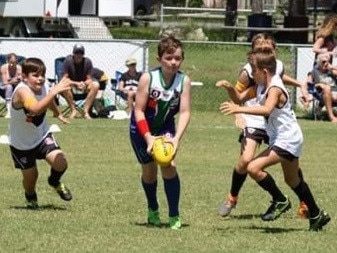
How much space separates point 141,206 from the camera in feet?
35.9

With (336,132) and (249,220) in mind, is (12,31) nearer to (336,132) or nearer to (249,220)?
(336,132)

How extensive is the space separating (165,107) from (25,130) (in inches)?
73.0

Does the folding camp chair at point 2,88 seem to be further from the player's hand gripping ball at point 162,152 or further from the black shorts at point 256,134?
the player's hand gripping ball at point 162,152

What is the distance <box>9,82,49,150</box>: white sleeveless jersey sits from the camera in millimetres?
10555

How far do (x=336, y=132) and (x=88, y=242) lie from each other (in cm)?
1095

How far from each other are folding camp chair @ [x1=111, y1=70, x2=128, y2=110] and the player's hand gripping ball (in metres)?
12.9

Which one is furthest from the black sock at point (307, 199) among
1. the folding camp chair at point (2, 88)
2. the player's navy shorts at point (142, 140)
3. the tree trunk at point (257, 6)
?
the tree trunk at point (257, 6)

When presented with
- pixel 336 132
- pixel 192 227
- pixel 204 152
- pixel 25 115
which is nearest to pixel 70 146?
pixel 204 152

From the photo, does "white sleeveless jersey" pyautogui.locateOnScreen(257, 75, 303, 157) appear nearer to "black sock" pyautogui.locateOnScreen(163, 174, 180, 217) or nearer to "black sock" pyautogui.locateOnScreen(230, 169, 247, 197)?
"black sock" pyautogui.locateOnScreen(163, 174, 180, 217)

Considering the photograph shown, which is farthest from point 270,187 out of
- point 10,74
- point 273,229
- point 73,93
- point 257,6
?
point 257,6

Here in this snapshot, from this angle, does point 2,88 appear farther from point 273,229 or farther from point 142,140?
point 273,229

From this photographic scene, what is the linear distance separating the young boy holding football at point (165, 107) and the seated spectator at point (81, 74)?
11731 mm

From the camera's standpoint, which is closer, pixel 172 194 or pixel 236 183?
pixel 172 194

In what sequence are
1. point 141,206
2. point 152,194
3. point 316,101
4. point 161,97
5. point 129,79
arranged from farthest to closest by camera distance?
1. point 129,79
2. point 316,101
3. point 141,206
4. point 152,194
5. point 161,97
